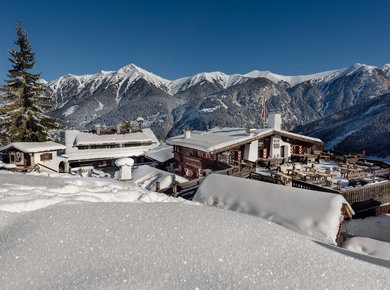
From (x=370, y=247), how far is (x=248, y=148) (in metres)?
14.8

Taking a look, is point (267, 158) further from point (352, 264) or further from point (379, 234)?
point (352, 264)

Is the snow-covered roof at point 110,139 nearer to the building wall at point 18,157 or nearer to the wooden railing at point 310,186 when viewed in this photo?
the building wall at point 18,157

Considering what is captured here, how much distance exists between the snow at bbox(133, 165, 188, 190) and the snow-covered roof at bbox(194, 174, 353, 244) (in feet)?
23.1

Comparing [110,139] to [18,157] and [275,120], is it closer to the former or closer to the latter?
[18,157]

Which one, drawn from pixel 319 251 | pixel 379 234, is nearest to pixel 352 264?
pixel 319 251

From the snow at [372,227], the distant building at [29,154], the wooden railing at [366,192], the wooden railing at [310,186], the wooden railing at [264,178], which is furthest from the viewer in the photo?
the distant building at [29,154]

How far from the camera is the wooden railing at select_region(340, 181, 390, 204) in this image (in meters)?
14.9

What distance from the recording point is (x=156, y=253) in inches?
131

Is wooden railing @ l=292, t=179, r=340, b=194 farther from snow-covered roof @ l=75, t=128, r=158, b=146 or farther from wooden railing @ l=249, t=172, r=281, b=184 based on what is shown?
snow-covered roof @ l=75, t=128, r=158, b=146

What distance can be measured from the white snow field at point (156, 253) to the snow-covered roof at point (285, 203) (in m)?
4.19

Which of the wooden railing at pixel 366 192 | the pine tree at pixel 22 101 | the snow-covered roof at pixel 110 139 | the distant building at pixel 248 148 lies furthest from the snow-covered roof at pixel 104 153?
the wooden railing at pixel 366 192

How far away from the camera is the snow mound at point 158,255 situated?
2.92 meters

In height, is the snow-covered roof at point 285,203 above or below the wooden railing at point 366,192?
above

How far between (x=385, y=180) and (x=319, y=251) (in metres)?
17.7
